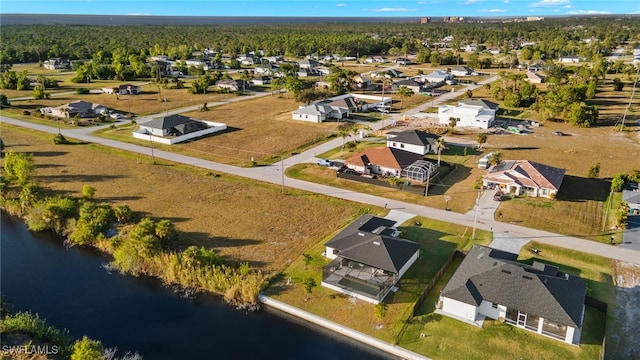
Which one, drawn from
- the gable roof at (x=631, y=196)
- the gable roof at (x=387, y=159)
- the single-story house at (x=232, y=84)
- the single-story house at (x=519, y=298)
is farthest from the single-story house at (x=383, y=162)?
the single-story house at (x=232, y=84)

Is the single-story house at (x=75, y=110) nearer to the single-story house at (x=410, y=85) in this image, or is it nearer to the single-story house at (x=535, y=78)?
the single-story house at (x=410, y=85)

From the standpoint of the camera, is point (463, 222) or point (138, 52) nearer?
point (463, 222)

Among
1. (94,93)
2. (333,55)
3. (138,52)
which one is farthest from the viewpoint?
(333,55)

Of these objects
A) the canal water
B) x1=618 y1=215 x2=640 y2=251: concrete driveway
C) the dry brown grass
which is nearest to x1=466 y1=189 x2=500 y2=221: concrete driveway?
x1=618 y1=215 x2=640 y2=251: concrete driveway

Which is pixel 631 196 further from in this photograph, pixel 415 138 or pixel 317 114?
pixel 317 114

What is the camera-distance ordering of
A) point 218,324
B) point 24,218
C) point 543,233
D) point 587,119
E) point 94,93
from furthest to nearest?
1. point 94,93
2. point 587,119
3. point 24,218
4. point 543,233
5. point 218,324

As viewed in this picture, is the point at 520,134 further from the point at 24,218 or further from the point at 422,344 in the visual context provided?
the point at 24,218

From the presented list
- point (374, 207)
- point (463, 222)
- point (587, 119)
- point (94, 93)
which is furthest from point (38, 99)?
point (587, 119)
